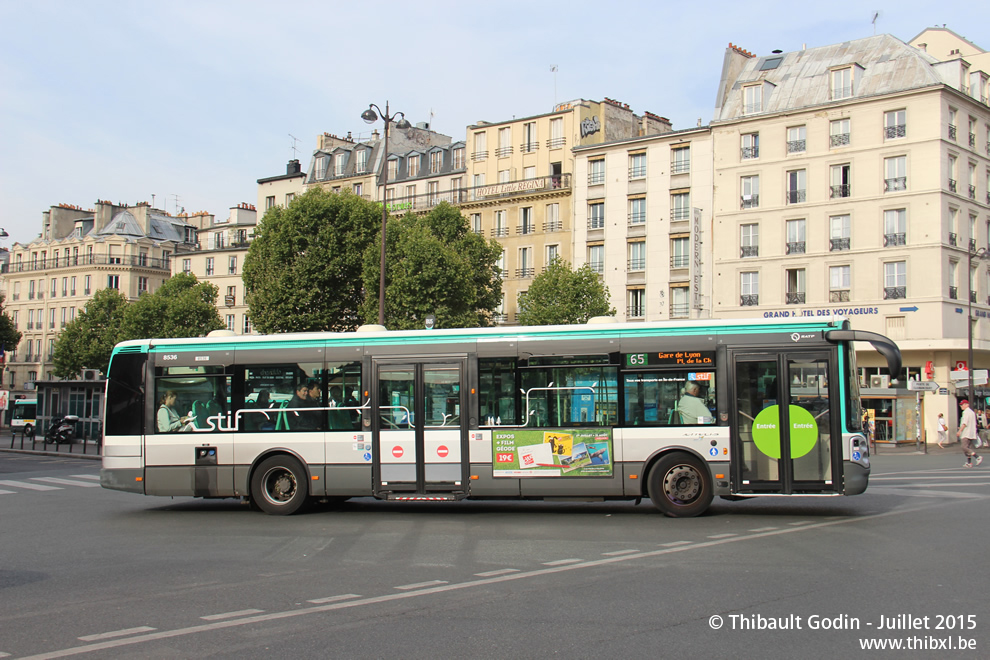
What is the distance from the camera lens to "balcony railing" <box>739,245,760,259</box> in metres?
49.0

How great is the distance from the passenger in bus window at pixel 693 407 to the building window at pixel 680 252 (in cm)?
3812

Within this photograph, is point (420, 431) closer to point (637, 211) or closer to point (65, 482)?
point (65, 482)

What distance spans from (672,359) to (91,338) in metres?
70.6

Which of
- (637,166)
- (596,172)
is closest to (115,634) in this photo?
(637,166)

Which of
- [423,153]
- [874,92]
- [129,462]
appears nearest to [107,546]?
[129,462]

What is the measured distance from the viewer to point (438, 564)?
10281mm

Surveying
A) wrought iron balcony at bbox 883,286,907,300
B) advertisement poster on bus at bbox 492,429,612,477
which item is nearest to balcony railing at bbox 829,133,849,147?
wrought iron balcony at bbox 883,286,907,300

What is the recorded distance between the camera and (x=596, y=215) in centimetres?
5500

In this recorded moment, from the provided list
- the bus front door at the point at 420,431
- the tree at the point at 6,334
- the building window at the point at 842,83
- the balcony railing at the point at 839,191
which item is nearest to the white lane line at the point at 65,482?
the bus front door at the point at 420,431

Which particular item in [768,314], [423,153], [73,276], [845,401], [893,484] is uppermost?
[423,153]

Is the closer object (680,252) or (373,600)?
(373,600)

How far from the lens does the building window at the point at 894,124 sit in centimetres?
4562

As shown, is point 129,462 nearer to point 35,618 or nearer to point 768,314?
point 35,618

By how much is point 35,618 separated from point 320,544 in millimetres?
4414
